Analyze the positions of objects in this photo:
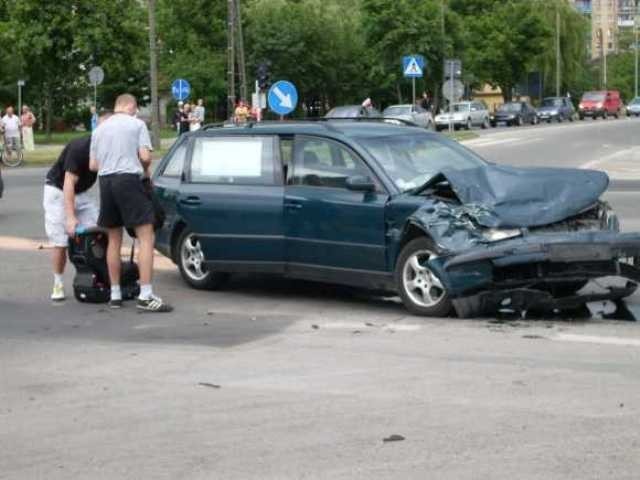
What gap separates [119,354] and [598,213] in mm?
3810

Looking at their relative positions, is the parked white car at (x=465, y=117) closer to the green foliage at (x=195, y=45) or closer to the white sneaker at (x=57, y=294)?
the green foliage at (x=195, y=45)

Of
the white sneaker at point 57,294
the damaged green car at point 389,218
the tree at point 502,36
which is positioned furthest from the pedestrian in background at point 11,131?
the tree at point 502,36

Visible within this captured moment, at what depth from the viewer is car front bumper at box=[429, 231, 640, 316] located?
909 centimetres

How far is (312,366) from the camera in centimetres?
799

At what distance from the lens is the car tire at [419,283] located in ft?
31.5

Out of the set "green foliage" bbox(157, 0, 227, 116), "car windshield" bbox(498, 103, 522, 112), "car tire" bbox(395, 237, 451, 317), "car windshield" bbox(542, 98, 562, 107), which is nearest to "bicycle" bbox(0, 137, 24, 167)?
"car tire" bbox(395, 237, 451, 317)

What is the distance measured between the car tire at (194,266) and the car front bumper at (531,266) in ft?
8.99

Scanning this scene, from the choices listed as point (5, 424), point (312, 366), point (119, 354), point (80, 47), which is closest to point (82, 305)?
point (119, 354)

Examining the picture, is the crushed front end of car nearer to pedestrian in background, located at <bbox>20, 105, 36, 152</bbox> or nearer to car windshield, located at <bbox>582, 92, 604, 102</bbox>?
pedestrian in background, located at <bbox>20, 105, 36, 152</bbox>

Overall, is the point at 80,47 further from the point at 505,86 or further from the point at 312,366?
the point at 505,86

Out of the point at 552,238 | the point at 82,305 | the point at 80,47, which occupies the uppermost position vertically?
the point at 80,47

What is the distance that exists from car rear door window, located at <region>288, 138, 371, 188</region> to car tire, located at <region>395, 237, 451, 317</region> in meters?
0.85

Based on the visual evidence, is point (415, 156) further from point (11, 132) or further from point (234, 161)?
point (11, 132)

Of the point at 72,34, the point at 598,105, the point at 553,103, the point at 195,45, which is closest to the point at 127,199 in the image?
the point at 72,34
